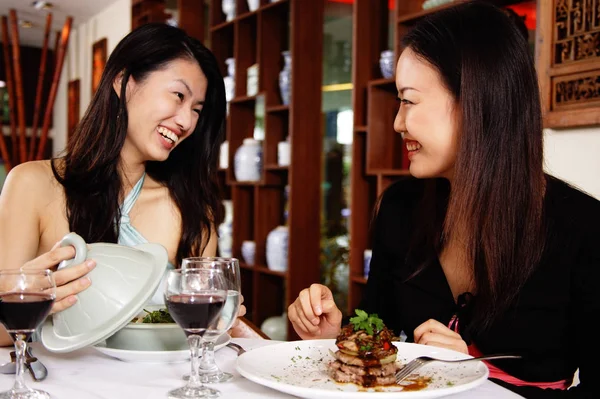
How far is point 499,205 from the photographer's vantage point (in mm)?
1577

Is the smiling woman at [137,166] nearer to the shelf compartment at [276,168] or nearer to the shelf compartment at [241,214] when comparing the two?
the shelf compartment at [276,168]

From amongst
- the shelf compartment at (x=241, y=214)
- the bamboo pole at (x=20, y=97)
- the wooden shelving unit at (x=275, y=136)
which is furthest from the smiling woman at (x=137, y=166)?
the bamboo pole at (x=20, y=97)

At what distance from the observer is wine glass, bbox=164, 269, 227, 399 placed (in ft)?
3.37

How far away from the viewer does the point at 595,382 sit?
142 cm

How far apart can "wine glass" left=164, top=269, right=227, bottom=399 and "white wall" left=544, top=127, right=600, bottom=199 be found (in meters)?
1.65

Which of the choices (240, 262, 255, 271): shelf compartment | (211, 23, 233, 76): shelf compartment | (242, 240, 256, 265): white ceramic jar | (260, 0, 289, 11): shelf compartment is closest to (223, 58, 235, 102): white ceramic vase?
(211, 23, 233, 76): shelf compartment

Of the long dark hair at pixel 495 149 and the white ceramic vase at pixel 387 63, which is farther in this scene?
the white ceramic vase at pixel 387 63

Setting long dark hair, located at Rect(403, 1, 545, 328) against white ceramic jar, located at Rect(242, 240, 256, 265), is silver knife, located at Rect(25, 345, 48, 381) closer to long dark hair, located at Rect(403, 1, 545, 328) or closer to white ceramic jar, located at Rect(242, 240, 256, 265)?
long dark hair, located at Rect(403, 1, 545, 328)

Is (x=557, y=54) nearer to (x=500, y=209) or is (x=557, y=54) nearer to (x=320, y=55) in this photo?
(x=500, y=209)

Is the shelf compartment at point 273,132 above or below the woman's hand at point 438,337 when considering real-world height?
above

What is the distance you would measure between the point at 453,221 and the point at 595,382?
47cm

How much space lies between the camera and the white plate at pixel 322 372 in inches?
38.5

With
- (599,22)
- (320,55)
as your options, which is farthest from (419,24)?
(320,55)

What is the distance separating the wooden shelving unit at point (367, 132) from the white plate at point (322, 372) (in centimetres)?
191
